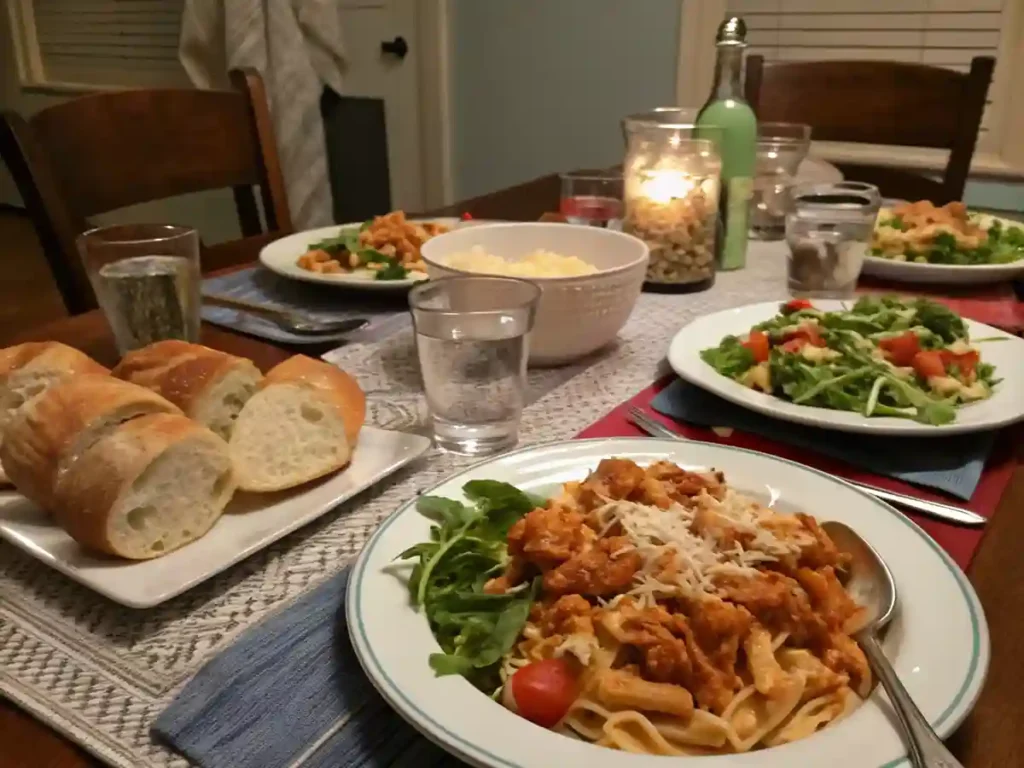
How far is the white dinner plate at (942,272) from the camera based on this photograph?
1.40m

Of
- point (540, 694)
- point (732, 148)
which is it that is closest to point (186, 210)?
point (732, 148)

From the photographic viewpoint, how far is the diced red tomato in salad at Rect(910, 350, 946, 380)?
982 millimetres

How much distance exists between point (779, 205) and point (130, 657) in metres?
1.52

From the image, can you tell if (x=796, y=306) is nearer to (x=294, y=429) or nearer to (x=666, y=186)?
(x=666, y=186)

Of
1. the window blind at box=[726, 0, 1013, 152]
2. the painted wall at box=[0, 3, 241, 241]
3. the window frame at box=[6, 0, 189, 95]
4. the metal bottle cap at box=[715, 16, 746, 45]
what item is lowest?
the painted wall at box=[0, 3, 241, 241]

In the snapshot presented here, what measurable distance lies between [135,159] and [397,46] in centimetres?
253

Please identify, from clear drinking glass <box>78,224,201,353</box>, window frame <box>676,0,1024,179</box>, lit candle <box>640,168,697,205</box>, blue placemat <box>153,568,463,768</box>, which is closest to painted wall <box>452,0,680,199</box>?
window frame <box>676,0,1024,179</box>

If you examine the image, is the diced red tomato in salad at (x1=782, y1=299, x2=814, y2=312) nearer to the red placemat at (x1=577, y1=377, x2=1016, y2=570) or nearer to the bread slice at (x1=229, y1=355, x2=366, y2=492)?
the red placemat at (x1=577, y1=377, x2=1016, y2=570)

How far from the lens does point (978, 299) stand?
1.39m

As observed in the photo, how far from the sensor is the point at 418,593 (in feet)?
2.04

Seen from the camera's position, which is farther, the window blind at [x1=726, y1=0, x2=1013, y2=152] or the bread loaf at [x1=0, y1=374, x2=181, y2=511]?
the window blind at [x1=726, y1=0, x2=1013, y2=152]

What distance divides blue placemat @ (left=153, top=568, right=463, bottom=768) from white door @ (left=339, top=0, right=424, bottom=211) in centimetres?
369

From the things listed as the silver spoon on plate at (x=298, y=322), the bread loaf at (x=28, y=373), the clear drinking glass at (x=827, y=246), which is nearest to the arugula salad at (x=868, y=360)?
the clear drinking glass at (x=827, y=246)

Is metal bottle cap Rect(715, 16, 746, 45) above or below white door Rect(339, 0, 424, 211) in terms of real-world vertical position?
above
